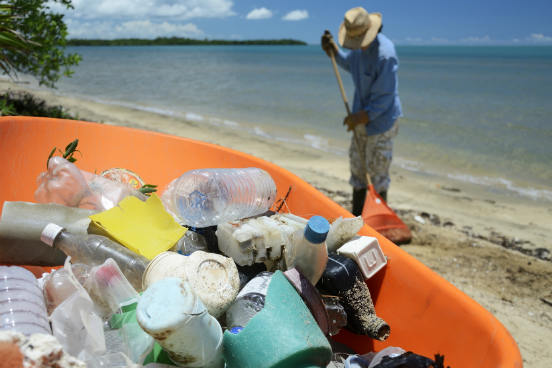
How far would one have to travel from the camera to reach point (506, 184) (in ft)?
23.4

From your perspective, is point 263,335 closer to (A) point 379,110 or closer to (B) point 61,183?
(B) point 61,183

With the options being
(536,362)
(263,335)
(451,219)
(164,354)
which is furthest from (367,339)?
(451,219)

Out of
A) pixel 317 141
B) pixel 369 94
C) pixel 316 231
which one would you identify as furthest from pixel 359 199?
pixel 317 141

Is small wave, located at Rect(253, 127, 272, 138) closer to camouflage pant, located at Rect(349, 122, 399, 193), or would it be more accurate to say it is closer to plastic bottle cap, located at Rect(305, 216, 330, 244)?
camouflage pant, located at Rect(349, 122, 399, 193)

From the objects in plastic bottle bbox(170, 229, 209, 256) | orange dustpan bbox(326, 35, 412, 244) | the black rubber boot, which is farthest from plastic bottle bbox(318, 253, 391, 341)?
the black rubber boot

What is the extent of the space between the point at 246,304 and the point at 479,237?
4020mm

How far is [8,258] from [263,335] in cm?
139

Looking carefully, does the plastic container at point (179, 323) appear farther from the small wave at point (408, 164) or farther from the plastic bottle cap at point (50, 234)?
the small wave at point (408, 164)

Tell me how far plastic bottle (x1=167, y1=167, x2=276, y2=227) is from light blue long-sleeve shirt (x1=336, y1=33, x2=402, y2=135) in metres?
1.98

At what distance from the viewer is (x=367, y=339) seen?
1844 mm

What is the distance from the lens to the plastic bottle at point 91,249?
173cm

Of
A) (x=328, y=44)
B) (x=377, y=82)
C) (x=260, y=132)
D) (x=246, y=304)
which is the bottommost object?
(x=260, y=132)

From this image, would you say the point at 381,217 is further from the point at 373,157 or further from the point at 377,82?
the point at 377,82

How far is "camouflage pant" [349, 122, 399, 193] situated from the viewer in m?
4.21
